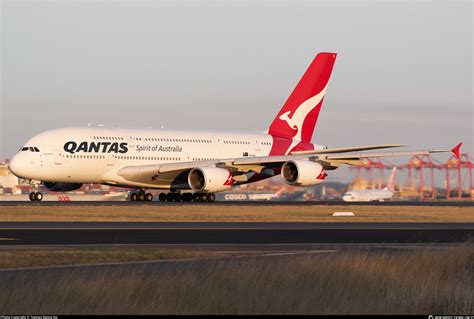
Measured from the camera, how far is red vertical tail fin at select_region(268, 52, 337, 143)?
2938 inches

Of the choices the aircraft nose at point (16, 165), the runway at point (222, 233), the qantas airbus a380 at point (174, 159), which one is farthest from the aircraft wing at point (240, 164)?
the runway at point (222, 233)

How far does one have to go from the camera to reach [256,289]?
59.2 feet

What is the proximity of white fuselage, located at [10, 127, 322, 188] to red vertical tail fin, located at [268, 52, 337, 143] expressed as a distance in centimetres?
458

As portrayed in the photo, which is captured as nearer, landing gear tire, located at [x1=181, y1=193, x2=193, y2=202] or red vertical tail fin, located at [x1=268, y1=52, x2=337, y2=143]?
landing gear tire, located at [x1=181, y1=193, x2=193, y2=202]

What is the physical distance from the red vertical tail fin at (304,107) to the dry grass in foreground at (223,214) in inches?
661

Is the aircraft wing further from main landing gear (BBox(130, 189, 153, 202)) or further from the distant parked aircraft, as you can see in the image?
the distant parked aircraft

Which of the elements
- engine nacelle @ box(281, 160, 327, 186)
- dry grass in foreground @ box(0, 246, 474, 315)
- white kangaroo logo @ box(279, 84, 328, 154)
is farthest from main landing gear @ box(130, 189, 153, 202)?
dry grass in foreground @ box(0, 246, 474, 315)

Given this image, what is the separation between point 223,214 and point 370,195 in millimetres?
70365

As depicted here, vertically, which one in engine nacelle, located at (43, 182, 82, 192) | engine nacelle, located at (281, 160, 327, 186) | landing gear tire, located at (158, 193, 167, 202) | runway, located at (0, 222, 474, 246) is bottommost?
landing gear tire, located at (158, 193, 167, 202)

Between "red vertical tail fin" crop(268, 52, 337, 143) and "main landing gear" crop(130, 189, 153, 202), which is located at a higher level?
"red vertical tail fin" crop(268, 52, 337, 143)

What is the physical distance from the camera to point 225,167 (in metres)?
66.9

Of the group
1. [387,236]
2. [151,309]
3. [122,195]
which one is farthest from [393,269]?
[122,195]

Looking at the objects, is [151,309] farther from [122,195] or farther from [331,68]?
[122,195]

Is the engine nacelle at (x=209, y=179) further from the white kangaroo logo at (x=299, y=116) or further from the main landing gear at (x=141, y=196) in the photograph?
the white kangaroo logo at (x=299, y=116)
